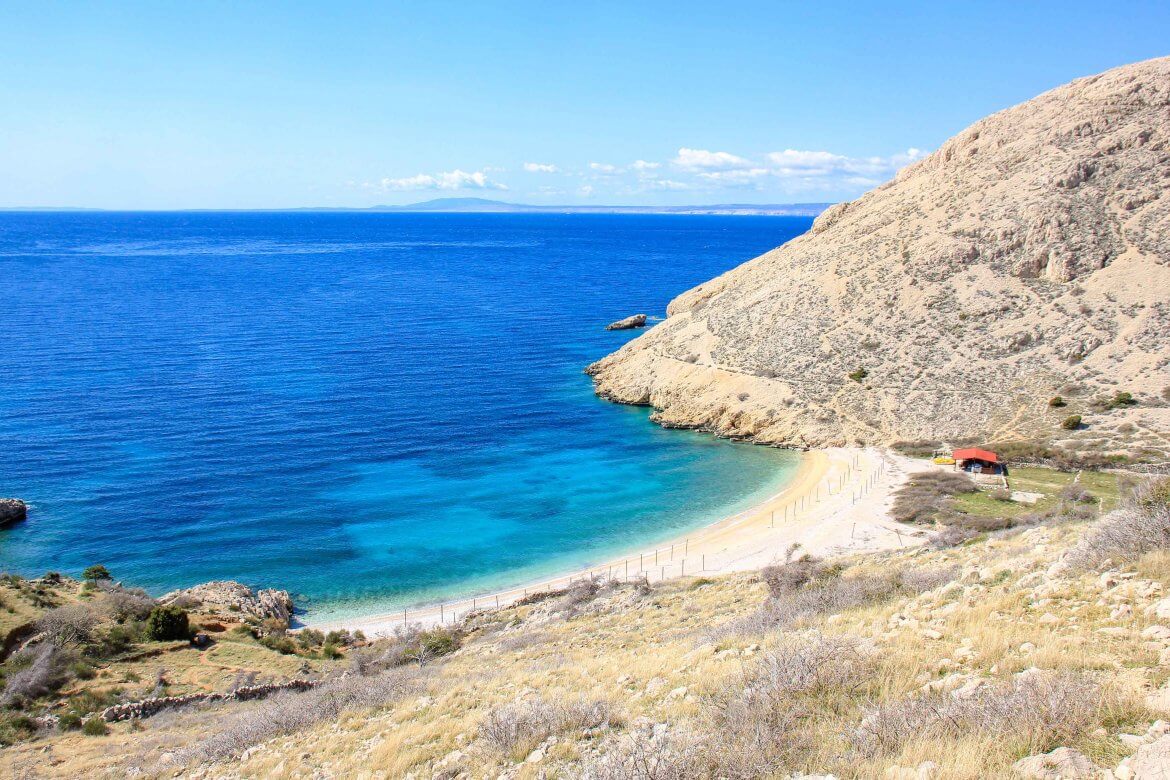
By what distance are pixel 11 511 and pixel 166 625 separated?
64.1ft

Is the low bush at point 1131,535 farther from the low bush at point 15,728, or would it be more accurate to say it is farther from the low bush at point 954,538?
the low bush at point 15,728

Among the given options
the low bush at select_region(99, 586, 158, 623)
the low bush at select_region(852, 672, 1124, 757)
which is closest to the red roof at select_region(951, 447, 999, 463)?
the low bush at select_region(852, 672, 1124, 757)

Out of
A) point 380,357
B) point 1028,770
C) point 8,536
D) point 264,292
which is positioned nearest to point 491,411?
point 380,357

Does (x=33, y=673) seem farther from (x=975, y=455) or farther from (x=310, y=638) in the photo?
(x=975, y=455)

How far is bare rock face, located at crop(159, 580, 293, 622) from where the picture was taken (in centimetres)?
2919

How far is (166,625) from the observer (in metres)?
24.7

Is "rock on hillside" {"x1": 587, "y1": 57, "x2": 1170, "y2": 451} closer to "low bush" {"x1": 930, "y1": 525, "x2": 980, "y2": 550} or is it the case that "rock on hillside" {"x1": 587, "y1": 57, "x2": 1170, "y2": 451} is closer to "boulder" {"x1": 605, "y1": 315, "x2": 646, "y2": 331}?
"low bush" {"x1": 930, "y1": 525, "x2": 980, "y2": 550}

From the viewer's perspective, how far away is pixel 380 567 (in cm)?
3519

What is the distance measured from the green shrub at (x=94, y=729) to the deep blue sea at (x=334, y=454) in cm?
1299

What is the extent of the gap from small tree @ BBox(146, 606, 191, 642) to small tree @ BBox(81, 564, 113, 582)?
290 inches

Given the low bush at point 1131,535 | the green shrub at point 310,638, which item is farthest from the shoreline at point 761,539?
the low bush at point 1131,535

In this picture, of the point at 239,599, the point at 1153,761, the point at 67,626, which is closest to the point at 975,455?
the point at 1153,761

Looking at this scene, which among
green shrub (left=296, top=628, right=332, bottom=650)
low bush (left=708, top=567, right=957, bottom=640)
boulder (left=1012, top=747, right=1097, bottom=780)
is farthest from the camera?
green shrub (left=296, top=628, right=332, bottom=650)

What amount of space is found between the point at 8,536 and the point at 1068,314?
64.2m
